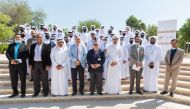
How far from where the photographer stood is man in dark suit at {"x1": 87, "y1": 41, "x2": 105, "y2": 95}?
9156 millimetres

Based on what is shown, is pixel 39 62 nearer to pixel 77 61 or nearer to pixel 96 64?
pixel 77 61

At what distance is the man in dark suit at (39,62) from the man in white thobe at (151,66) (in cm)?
314

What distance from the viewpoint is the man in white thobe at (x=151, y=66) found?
9734 millimetres

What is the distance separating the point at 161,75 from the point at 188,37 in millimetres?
34076

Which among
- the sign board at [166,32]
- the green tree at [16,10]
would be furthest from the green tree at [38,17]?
the sign board at [166,32]

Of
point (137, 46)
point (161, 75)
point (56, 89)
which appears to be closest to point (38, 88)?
point (56, 89)

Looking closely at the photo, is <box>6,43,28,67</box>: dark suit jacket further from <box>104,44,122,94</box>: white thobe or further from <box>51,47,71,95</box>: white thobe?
<box>104,44,122,94</box>: white thobe

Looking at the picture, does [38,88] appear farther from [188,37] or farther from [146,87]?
[188,37]

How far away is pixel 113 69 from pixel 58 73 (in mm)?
1683

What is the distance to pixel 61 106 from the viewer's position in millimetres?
8336

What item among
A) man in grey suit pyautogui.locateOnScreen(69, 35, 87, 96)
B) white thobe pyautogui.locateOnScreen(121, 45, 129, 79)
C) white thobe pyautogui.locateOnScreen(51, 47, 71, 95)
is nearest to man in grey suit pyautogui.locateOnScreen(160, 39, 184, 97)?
white thobe pyautogui.locateOnScreen(121, 45, 129, 79)

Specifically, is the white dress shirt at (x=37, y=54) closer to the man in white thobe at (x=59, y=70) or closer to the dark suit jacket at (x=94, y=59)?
the man in white thobe at (x=59, y=70)

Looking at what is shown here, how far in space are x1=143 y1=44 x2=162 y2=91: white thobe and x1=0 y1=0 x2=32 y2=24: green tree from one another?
41666 millimetres

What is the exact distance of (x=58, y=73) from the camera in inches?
357
